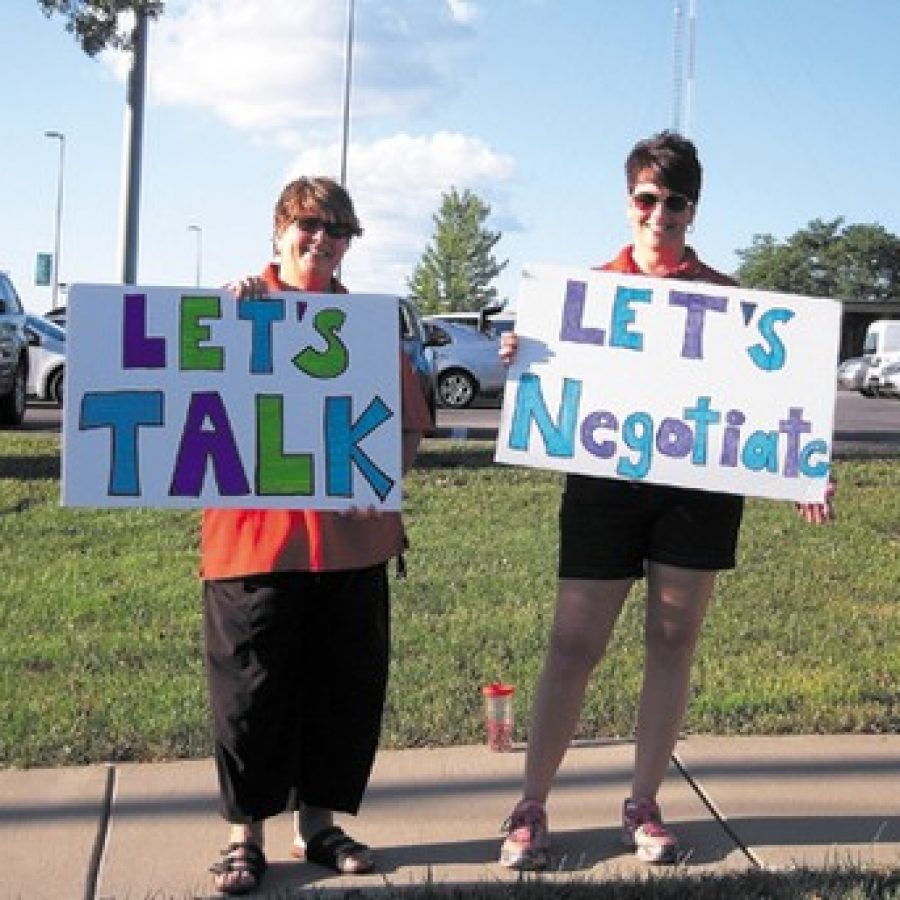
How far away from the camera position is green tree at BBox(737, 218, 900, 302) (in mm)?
101250

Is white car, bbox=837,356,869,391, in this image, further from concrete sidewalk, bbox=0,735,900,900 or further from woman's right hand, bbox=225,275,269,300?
woman's right hand, bbox=225,275,269,300

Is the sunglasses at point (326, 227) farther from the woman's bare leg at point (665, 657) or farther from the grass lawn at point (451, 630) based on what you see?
the grass lawn at point (451, 630)

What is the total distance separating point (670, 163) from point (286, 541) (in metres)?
1.36

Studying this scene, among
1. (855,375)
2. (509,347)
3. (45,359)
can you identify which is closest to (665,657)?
(509,347)

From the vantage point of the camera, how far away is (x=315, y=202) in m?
3.24

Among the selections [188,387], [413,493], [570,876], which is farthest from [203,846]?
[413,493]

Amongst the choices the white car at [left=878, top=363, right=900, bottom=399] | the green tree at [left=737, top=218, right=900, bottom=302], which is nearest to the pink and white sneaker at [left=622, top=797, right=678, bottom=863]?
the white car at [left=878, top=363, right=900, bottom=399]

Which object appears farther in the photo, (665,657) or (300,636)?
(665,657)

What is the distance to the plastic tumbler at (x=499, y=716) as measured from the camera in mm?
4277

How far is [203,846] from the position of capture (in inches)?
142

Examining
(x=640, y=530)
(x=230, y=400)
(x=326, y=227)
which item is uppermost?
(x=326, y=227)

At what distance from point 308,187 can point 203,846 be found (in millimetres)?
1796

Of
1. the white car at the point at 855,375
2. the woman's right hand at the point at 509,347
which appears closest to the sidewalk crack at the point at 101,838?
the woman's right hand at the point at 509,347

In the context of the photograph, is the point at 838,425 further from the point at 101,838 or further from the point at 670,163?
the point at 101,838
